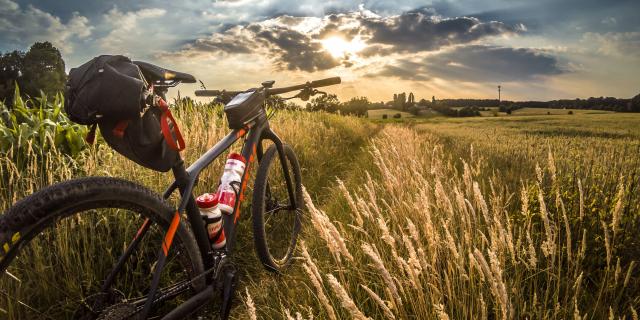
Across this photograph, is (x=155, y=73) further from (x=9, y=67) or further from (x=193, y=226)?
(x=9, y=67)

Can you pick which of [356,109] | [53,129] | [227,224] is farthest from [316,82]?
[356,109]

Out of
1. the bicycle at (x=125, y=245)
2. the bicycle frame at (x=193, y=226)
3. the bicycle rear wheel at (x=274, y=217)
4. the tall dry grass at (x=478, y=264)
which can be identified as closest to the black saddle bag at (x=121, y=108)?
the bicycle at (x=125, y=245)

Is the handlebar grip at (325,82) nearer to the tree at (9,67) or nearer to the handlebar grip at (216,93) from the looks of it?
the handlebar grip at (216,93)

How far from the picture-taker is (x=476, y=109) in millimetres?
53000

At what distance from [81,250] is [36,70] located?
115 ft

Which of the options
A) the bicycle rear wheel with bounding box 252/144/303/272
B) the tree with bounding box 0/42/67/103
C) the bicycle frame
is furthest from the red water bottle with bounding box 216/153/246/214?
the tree with bounding box 0/42/67/103

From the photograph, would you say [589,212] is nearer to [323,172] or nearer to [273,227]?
[273,227]

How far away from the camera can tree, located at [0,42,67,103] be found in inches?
1163

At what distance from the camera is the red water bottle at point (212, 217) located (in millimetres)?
2326

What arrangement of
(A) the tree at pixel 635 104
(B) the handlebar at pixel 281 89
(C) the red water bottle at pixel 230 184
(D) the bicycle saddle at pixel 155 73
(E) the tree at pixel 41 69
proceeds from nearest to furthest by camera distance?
(D) the bicycle saddle at pixel 155 73, (C) the red water bottle at pixel 230 184, (B) the handlebar at pixel 281 89, (A) the tree at pixel 635 104, (E) the tree at pixel 41 69

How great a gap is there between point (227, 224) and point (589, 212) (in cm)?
263

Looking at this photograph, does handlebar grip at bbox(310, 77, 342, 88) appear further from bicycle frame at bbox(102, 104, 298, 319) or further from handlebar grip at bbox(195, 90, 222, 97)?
handlebar grip at bbox(195, 90, 222, 97)

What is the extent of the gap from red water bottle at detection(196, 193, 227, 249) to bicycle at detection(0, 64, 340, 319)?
2.9 inches

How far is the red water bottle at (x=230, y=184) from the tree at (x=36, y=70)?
32952 mm
